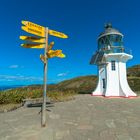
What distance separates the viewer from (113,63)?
17.8 meters

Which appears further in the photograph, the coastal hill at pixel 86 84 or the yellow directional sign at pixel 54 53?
the coastal hill at pixel 86 84

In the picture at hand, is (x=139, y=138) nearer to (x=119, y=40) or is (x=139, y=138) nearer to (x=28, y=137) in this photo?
(x=28, y=137)

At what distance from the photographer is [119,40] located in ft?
59.8

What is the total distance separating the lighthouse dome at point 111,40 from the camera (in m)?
17.6

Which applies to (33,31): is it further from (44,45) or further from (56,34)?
(56,34)

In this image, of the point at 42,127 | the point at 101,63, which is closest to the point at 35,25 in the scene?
the point at 42,127

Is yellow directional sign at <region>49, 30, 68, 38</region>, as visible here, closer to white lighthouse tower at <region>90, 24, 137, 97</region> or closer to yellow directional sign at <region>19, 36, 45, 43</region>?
yellow directional sign at <region>19, 36, 45, 43</region>

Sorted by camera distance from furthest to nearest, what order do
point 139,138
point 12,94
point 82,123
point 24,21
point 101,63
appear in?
point 101,63 < point 12,94 < point 82,123 < point 24,21 < point 139,138

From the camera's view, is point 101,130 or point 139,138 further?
point 101,130

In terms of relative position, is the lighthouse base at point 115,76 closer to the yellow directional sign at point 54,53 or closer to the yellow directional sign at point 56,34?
the yellow directional sign at point 56,34

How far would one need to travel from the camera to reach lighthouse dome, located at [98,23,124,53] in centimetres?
1764

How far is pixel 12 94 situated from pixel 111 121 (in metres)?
8.81

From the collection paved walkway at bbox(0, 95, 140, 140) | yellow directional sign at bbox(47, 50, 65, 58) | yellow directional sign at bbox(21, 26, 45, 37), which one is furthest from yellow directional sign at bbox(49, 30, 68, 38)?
paved walkway at bbox(0, 95, 140, 140)

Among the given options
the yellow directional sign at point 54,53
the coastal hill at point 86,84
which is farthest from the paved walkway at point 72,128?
the coastal hill at point 86,84
